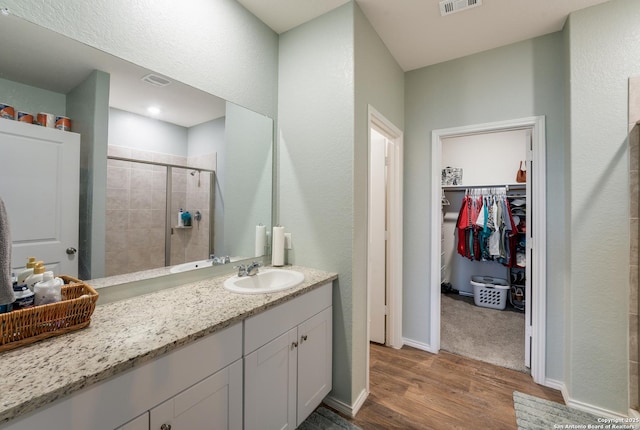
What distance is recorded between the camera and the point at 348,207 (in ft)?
5.82

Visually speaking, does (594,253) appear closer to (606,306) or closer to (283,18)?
(606,306)

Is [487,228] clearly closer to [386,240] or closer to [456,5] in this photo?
[386,240]

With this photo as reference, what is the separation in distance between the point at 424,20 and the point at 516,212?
2.93 m

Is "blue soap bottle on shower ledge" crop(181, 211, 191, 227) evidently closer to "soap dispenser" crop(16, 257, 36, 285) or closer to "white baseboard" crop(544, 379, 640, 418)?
"soap dispenser" crop(16, 257, 36, 285)

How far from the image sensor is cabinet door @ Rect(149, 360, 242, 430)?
917mm

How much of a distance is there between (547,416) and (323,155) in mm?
2243

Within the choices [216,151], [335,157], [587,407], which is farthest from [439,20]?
[587,407]

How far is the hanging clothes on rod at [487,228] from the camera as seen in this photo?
3637 millimetres

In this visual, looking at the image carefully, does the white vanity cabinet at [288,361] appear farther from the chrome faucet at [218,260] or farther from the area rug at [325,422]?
the chrome faucet at [218,260]

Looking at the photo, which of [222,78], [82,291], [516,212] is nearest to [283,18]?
[222,78]

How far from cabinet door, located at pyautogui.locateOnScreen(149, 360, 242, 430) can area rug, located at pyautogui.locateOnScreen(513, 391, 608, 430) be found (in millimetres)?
1738

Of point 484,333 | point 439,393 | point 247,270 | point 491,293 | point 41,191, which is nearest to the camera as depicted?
point 41,191

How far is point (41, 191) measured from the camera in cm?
108

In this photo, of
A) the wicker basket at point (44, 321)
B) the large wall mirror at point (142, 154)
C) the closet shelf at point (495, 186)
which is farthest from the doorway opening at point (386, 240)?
the wicker basket at point (44, 321)
